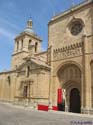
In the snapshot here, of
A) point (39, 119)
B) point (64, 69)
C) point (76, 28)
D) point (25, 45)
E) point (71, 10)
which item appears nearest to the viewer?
point (39, 119)

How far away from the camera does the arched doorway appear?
82.9ft

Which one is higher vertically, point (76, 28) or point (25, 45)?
point (25, 45)

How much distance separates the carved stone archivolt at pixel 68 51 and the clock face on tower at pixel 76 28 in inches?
85.8

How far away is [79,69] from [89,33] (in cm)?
470

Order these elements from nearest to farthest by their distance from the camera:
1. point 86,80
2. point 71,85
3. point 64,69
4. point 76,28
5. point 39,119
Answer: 1. point 39,119
2. point 86,80
3. point 71,85
4. point 64,69
5. point 76,28

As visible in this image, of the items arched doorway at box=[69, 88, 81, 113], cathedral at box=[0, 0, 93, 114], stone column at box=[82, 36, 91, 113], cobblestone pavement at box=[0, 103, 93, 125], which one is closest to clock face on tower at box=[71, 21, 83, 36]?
cathedral at box=[0, 0, 93, 114]

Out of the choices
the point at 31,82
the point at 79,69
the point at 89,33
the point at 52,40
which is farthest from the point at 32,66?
the point at 89,33

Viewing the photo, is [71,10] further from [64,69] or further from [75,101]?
[75,101]

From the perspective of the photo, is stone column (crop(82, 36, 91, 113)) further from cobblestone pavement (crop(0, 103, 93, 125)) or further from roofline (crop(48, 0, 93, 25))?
cobblestone pavement (crop(0, 103, 93, 125))

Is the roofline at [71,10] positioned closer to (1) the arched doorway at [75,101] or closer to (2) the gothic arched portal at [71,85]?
(2) the gothic arched portal at [71,85]

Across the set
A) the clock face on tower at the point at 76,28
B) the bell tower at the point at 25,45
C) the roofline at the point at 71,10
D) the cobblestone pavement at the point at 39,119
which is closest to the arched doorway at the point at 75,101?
the clock face on tower at the point at 76,28

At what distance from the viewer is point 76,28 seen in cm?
2698

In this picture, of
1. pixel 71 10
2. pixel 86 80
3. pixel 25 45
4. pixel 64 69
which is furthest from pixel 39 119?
pixel 25 45

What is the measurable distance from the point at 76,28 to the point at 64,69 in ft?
19.7
